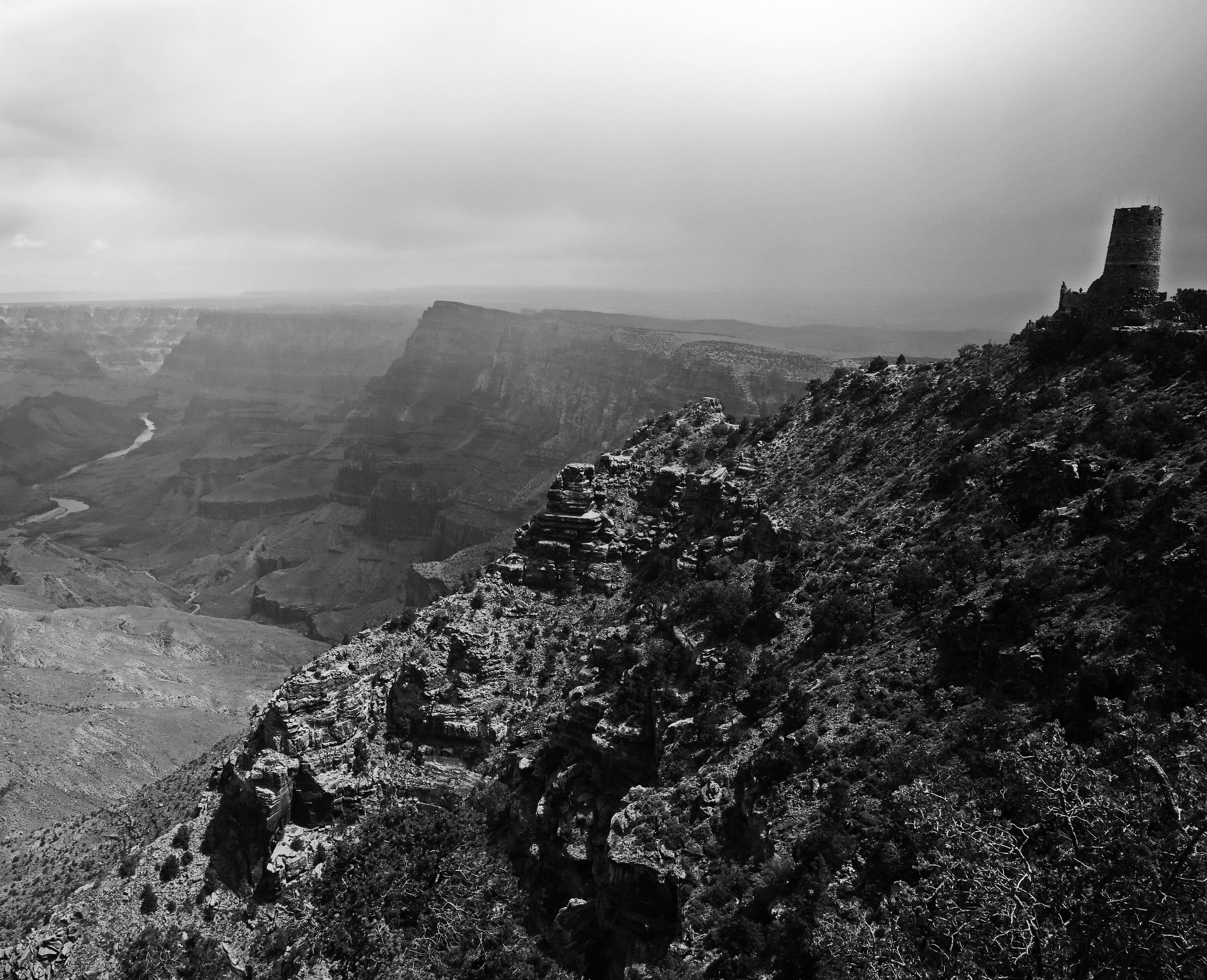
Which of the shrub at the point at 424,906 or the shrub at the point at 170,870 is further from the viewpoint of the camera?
the shrub at the point at 170,870

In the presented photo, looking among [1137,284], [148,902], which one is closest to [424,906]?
[148,902]

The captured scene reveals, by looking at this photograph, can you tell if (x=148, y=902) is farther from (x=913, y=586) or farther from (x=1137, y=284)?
(x=1137, y=284)

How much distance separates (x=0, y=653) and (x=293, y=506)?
94.8 metres

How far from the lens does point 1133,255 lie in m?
28.5

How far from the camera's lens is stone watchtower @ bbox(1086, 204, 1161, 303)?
28.1 m

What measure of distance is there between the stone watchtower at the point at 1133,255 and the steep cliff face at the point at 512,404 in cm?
7353

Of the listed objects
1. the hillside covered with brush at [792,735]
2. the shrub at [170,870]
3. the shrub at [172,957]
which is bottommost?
the shrub at [172,957]

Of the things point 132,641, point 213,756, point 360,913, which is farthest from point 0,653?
point 360,913

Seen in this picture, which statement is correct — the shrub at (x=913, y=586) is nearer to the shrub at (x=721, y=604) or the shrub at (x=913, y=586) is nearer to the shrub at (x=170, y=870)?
the shrub at (x=721, y=604)

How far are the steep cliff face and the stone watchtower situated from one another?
73.5m

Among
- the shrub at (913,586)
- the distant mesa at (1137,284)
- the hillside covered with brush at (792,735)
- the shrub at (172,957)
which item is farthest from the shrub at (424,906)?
the distant mesa at (1137,284)

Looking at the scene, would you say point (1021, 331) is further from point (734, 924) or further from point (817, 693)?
point (734, 924)

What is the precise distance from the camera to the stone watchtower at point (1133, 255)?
92.1ft

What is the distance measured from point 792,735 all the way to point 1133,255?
2107 centimetres
